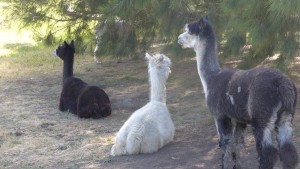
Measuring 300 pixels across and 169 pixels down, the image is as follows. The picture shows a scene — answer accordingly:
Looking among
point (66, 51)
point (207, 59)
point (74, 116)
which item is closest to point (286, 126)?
point (207, 59)

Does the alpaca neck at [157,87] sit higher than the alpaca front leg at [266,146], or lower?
higher

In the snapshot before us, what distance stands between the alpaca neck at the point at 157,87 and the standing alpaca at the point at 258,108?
1.61 m

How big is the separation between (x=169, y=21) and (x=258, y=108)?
3.68m

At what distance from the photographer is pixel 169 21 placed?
26.6ft

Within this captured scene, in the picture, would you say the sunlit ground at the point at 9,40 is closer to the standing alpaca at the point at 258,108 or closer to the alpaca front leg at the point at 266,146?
the standing alpaca at the point at 258,108

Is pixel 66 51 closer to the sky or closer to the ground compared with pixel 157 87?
closer to the sky

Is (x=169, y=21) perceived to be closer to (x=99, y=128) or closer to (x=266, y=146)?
(x=99, y=128)

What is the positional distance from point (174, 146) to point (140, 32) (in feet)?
12.4

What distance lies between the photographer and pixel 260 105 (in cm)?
466

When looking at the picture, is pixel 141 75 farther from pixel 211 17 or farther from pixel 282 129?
pixel 282 129

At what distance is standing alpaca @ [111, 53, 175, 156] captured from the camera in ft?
21.1

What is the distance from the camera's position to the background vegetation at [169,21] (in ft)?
18.6

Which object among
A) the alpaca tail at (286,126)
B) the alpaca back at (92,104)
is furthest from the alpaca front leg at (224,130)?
the alpaca back at (92,104)

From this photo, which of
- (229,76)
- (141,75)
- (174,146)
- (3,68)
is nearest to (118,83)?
(141,75)
